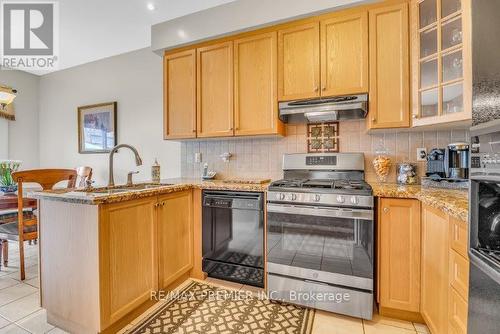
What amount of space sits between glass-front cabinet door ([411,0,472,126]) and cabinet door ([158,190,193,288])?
1.93 m

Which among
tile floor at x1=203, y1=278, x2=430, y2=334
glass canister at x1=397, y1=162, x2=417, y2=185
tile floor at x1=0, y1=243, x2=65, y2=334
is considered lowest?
tile floor at x1=203, y1=278, x2=430, y2=334

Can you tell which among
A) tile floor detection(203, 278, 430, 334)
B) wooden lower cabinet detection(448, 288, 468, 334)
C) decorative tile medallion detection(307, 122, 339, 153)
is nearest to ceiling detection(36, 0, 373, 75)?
decorative tile medallion detection(307, 122, 339, 153)

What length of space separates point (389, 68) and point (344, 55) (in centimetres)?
35

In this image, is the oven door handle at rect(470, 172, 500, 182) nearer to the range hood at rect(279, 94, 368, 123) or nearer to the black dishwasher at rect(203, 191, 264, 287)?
the range hood at rect(279, 94, 368, 123)

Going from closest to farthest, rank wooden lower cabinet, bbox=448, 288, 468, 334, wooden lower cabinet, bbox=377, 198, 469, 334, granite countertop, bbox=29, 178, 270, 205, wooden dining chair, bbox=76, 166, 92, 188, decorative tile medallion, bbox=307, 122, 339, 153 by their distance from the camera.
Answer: wooden lower cabinet, bbox=448, 288, 468, 334
wooden lower cabinet, bbox=377, 198, 469, 334
granite countertop, bbox=29, 178, 270, 205
decorative tile medallion, bbox=307, 122, 339, 153
wooden dining chair, bbox=76, 166, 92, 188

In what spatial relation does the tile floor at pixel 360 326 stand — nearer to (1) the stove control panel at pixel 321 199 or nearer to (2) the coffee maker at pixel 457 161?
(1) the stove control panel at pixel 321 199

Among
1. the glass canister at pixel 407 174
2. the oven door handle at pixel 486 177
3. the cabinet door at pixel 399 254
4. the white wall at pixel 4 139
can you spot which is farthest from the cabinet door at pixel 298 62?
the white wall at pixel 4 139

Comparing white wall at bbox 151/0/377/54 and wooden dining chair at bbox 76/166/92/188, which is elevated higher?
white wall at bbox 151/0/377/54

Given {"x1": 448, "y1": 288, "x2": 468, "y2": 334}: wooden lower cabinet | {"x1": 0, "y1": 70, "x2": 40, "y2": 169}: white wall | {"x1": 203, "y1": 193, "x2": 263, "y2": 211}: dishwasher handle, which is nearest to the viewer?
{"x1": 448, "y1": 288, "x2": 468, "y2": 334}: wooden lower cabinet

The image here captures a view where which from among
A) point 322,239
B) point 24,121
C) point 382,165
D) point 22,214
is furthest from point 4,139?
point 382,165

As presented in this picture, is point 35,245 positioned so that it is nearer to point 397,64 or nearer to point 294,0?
point 294,0

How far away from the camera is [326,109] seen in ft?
6.46

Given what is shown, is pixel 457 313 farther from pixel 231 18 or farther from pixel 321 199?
pixel 231 18

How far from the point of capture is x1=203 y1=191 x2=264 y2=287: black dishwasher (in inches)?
76.9
